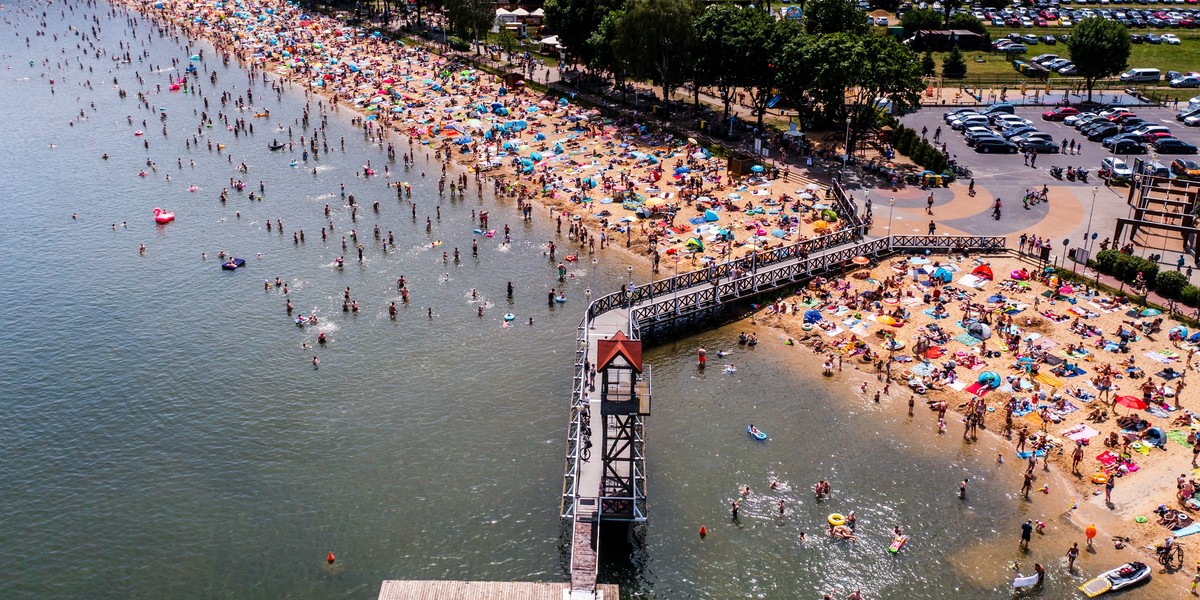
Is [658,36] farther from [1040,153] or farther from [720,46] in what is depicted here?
[1040,153]

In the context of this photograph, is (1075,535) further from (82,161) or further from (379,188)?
(82,161)

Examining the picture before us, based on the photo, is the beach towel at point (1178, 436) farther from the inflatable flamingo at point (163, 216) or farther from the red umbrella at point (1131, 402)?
the inflatable flamingo at point (163, 216)

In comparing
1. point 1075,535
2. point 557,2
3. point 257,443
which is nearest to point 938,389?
point 1075,535

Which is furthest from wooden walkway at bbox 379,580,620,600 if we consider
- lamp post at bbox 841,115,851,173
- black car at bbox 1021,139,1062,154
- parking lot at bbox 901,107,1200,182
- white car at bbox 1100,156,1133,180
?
black car at bbox 1021,139,1062,154

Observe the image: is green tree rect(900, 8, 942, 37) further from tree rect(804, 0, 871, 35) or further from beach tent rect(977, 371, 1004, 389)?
beach tent rect(977, 371, 1004, 389)

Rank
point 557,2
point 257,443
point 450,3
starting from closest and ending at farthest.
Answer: point 257,443, point 557,2, point 450,3

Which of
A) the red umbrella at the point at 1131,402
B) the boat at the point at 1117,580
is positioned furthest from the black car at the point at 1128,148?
the boat at the point at 1117,580

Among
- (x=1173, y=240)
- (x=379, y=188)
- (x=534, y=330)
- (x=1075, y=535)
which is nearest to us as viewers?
(x=1075, y=535)
